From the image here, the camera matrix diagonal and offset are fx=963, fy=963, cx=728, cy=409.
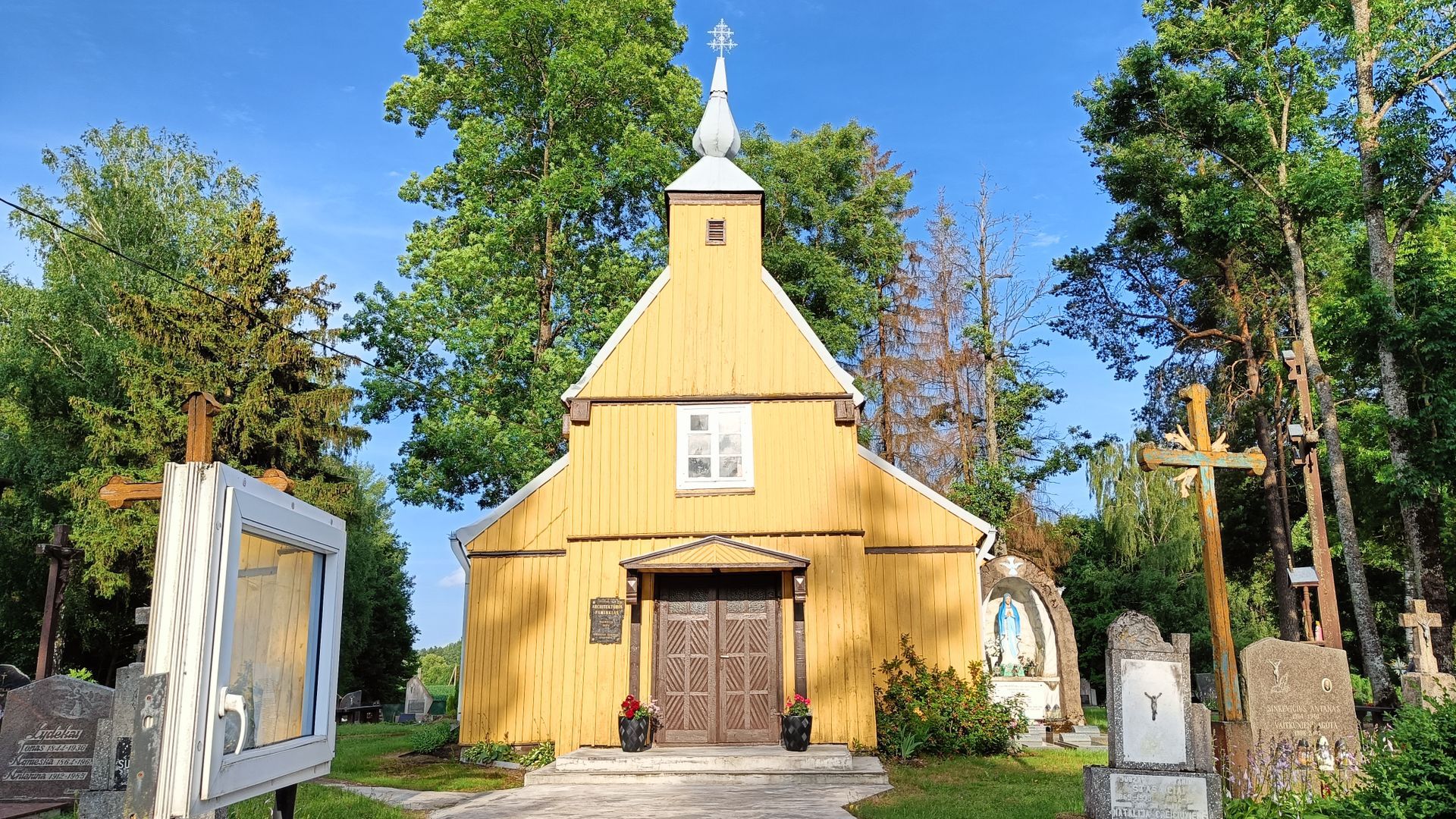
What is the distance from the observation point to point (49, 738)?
9578 mm

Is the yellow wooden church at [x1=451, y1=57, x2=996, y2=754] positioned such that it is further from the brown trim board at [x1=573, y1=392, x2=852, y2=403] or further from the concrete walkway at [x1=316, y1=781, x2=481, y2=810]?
the concrete walkway at [x1=316, y1=781, x2=481, y2=810]

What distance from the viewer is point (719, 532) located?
14.1 meters

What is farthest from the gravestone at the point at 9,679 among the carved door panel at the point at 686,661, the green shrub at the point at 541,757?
the carved door panel at the point at 686,661

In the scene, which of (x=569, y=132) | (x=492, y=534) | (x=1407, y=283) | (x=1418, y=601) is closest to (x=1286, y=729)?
(x=1418, y=601)

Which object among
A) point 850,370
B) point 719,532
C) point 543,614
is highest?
point 850,370

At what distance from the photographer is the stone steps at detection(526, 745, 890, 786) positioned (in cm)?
1173

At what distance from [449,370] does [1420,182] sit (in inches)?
778

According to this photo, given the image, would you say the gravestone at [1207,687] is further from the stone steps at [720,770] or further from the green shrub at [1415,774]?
the green shrub at [1415,774]

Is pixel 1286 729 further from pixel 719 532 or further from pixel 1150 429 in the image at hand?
pixel 1150 429

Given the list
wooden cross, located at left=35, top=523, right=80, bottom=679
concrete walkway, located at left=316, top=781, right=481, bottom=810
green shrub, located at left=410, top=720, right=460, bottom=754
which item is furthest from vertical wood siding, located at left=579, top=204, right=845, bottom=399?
wooden cross, located at left=35, top=523, right=80, bottom=679

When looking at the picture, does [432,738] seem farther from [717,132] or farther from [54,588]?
[717,132]

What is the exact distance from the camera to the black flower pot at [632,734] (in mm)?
12727

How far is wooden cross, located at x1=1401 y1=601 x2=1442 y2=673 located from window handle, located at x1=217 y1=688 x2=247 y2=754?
14.7 metres

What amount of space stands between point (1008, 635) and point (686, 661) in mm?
8145
